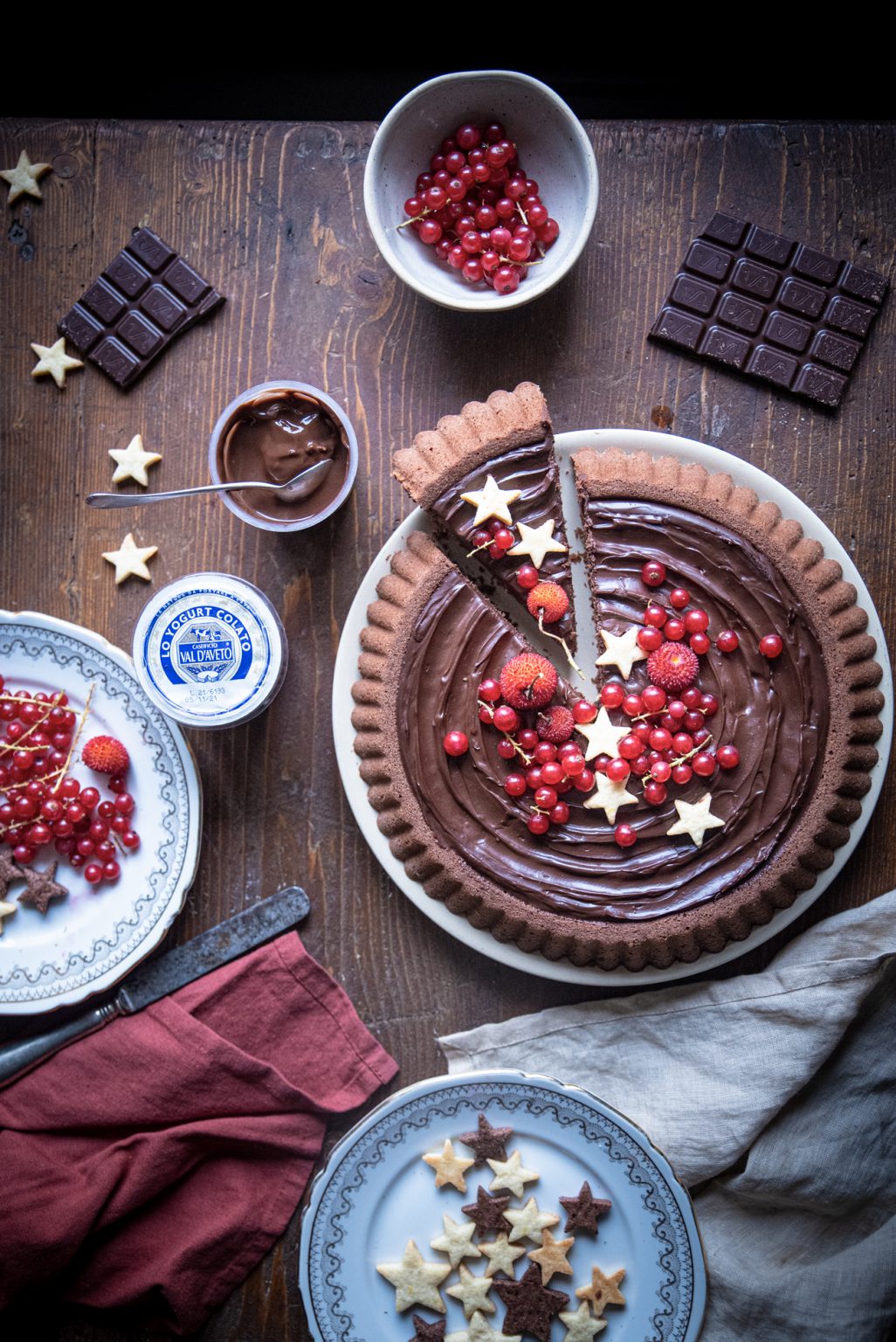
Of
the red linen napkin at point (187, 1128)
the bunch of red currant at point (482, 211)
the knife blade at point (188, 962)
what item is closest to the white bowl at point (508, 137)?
the bunch of red currant at point (482, 211)

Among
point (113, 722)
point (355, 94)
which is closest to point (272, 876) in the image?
point (113, 722)

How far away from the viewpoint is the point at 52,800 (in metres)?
3.04

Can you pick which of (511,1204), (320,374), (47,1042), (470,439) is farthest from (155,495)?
(511,1204)

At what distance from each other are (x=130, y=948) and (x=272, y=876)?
44 centimetres

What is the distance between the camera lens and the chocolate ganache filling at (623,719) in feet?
9.33

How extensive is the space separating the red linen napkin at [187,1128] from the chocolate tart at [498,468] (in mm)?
1279

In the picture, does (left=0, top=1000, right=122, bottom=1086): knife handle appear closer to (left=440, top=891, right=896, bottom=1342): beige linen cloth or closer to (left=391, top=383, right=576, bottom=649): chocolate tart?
(left=440, top=891, right=896, bottom=1342): beige linen cloth

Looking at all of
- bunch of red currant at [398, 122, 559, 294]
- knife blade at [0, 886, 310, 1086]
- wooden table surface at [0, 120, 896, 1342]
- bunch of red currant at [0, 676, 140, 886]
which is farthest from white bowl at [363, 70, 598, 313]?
knife blade at [0, 886, 310, 1086]

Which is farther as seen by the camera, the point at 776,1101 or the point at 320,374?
the point at 320,374

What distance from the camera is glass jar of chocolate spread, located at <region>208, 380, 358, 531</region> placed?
2969 millimetres

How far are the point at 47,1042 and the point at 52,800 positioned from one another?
0.69 metres

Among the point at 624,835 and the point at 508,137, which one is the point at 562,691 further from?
the point at 508,137

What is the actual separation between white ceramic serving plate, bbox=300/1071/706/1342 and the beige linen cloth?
12 cm

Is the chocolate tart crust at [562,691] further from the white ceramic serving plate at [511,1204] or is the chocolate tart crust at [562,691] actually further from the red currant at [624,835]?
the white ceramic serving plate at [511,1204]
